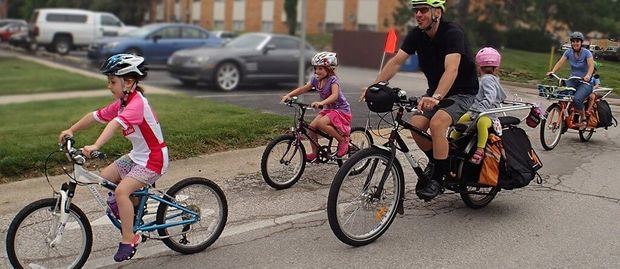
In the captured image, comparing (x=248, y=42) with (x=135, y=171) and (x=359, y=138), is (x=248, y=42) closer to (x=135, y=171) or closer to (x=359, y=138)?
(x=359, y=138)

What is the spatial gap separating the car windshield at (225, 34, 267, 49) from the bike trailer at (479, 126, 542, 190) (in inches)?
420

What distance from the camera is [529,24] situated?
26.5m

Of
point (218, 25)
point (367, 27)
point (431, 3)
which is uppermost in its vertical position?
point (218, 25)

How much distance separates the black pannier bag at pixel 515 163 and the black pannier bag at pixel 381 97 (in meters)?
1.33

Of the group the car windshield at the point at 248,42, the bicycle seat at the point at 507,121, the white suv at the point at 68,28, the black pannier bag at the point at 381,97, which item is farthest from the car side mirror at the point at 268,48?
the white suv at the point at 68,28

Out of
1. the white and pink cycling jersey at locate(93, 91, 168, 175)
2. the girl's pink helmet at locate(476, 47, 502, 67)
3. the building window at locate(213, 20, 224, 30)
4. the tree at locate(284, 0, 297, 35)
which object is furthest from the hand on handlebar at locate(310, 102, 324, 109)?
the building window at locate(213, 20, 224, 30)

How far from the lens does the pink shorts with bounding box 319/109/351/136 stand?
651 cm

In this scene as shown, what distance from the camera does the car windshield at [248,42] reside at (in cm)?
1550

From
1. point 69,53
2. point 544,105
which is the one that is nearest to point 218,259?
point 544,105

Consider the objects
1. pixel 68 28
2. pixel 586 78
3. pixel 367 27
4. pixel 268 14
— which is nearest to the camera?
pixel 586 78

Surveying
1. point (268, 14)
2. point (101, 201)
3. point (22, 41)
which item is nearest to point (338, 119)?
point (101, 201)

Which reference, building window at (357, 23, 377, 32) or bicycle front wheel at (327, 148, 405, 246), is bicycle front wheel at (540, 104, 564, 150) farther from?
building window at (357, 23, 377, 32)

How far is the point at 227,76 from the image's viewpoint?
1484 cm

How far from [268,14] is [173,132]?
134ft
